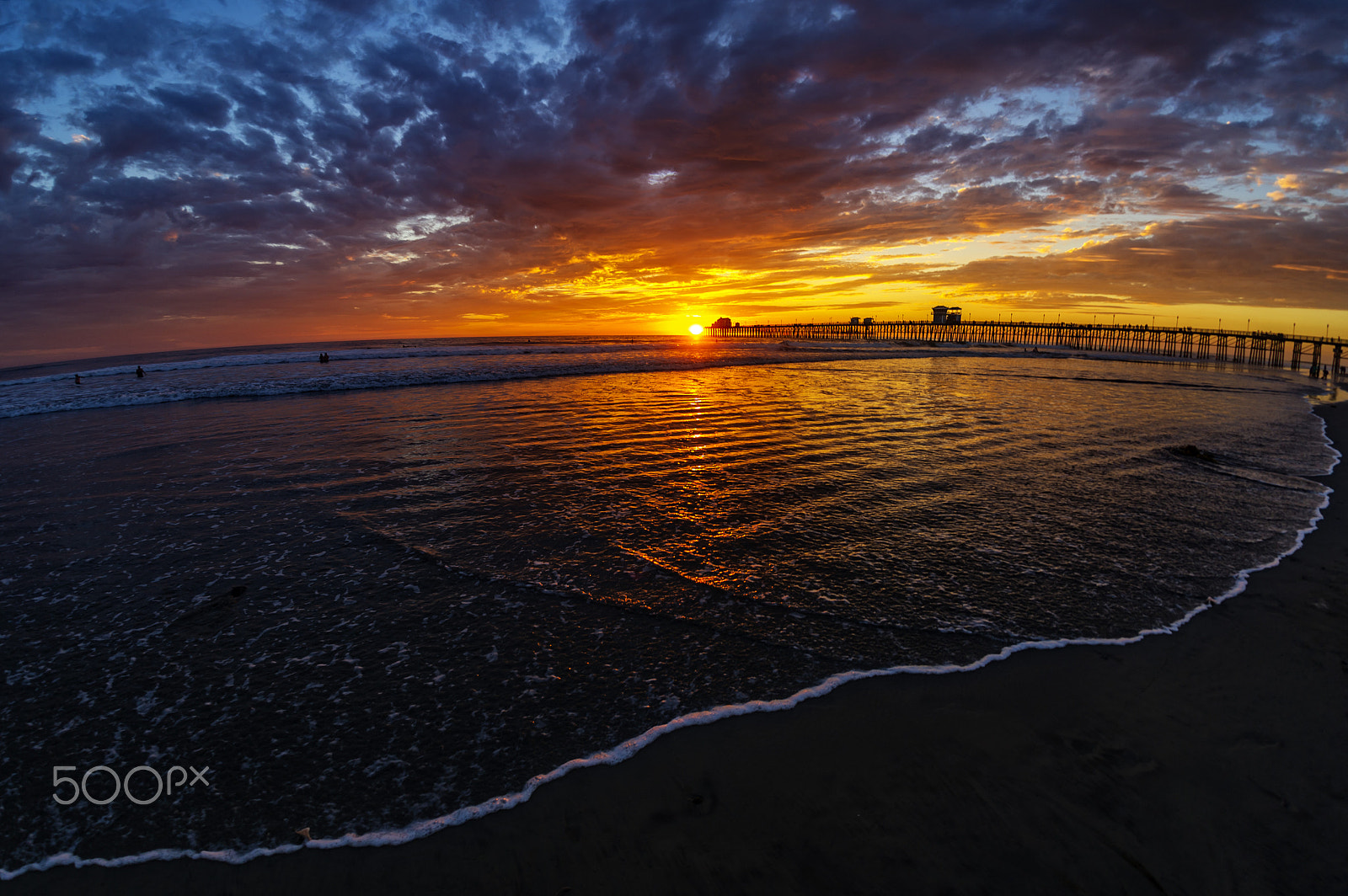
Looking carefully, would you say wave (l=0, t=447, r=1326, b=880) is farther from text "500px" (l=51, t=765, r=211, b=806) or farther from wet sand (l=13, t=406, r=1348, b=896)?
text "500px" (l=51, t=765, r=211, b=806)

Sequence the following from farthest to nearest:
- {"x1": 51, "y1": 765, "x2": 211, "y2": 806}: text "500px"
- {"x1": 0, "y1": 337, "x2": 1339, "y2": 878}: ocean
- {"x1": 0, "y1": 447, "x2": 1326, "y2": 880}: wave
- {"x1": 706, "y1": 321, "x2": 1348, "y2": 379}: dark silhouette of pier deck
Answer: {"x1": 706, "y1": 321, "x2": 1348, "y2": 379}: dark silhouette of pier deck < {"x1": 0, "y1": 337, "x2": 1339, "y2": 878}: ocean < {"x1": 51, "y1": 765, "x2": 211, "y2": 806}: text "500px" < {"x1": 0, "y1": 447, "x2": 1326, "y2": 880}: wave

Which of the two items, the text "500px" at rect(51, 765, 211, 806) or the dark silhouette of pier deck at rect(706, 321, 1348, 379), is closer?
the text "500px" at rect(51, 765, 211, 806)

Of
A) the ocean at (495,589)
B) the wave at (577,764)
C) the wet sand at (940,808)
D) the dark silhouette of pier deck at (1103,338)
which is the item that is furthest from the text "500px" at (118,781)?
the dark silhouette of pier deck at (1103,338)

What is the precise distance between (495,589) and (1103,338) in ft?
446

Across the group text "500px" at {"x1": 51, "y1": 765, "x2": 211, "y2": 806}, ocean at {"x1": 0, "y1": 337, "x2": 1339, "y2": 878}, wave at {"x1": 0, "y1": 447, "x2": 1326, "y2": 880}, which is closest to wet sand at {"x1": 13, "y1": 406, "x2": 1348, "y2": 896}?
wave at {"x1": 0, "y1": 447, "x2": 1326, "y2": 880}

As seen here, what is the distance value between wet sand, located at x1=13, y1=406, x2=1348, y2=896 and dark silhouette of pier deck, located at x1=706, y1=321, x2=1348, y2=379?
8232cm

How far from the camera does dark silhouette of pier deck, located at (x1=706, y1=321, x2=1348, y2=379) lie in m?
83.2

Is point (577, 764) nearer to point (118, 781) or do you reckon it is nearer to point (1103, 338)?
point (118, 781)

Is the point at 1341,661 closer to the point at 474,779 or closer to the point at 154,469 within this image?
the point at 474,779

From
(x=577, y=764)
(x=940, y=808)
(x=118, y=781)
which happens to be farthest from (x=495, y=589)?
(x=940, y=808)

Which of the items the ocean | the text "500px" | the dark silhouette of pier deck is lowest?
the text "500px"

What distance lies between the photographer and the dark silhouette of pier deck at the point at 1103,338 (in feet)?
273

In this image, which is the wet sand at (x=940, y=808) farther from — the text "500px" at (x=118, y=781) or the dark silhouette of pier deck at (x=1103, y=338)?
the dark silhouette of pier deck at (x=1103, y=338)

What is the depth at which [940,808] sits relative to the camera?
3.31m
